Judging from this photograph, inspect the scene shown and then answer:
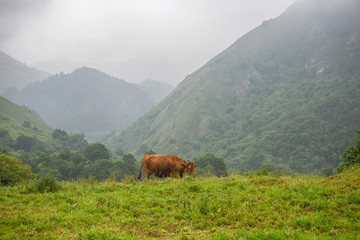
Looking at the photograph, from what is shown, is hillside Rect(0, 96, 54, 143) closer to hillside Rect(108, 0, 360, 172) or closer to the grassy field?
hillside Rect(108, 0, 360, 172)

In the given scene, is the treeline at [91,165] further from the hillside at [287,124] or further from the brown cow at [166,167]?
the hillside at [287,124]

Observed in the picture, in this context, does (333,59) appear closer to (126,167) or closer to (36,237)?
(126,167)

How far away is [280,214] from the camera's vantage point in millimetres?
7047

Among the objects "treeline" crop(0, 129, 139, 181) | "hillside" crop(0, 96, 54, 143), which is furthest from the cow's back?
"hillside" crop(0, 96, 54, 143)

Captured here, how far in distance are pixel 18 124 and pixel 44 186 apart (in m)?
154

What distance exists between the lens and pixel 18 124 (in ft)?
443

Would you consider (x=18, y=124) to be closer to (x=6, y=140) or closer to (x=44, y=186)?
(x=6, y=140)

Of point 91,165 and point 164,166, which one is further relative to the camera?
point 91,165

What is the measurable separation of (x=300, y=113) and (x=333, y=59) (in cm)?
7410

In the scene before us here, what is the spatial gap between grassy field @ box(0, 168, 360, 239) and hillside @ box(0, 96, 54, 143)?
128244 mm

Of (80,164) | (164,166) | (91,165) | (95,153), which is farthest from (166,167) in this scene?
(95,153)

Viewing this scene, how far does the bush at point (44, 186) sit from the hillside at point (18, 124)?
412 feet

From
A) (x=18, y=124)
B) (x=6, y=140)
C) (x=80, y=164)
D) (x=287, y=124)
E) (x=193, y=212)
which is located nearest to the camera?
(x=193, y=212)

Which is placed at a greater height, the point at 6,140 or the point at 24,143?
the point at 6,140
